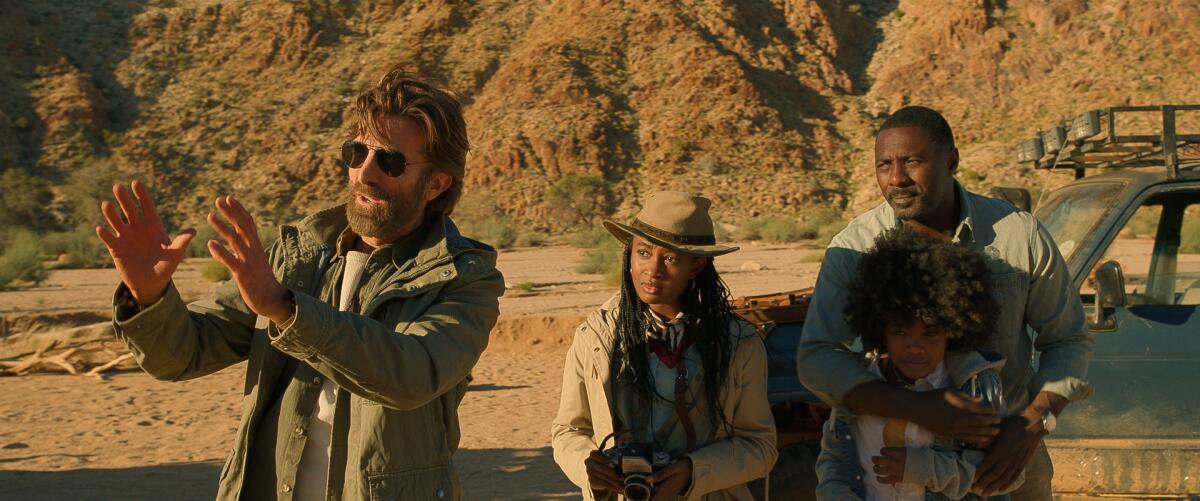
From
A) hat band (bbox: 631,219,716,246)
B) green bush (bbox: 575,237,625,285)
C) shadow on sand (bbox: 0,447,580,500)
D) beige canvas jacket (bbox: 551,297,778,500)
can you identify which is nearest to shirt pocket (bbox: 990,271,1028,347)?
beige canvas jacket (bbox: 551,297,778,500)

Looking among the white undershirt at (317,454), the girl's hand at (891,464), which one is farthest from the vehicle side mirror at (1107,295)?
the white undershirt at (317,454)

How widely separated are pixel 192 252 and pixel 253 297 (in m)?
29.4

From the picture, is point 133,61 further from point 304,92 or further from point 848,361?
point 848,361

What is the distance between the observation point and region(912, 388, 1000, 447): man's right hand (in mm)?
2566

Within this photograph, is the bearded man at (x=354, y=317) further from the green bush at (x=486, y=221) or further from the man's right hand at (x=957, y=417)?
the green bush at (x=486, y=221)

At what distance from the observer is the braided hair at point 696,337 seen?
9.86ft

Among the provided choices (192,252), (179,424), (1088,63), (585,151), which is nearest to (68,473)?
(179,424)

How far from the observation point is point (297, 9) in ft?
144

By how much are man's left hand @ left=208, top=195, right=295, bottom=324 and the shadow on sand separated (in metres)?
4.39

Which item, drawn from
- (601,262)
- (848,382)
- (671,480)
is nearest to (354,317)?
(671,480)

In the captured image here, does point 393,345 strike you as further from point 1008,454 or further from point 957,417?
point 1008,454

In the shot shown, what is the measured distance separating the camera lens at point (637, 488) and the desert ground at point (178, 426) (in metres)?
3.55

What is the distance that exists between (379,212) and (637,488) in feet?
3.29

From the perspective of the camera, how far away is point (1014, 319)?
9.30 ft
